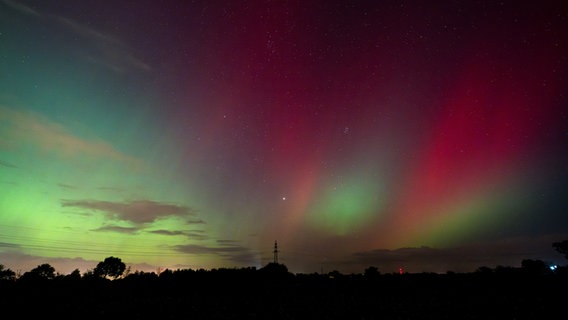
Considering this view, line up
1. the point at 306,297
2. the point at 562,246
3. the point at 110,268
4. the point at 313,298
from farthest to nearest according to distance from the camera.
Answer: the point at 110,268 → the point at 562,246 → the point at 306,297 → the point at 313,298

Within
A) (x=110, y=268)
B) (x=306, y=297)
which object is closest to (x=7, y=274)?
(x=110, y=268)

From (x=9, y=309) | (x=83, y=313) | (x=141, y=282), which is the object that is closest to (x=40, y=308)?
(x=9, y=309)

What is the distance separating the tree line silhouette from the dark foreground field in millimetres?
74

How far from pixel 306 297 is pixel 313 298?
147cm

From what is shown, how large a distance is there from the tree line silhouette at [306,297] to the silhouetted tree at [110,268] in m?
95.1

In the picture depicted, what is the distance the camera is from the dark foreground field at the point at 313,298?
28.9 m

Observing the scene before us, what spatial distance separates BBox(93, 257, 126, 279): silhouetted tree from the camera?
146 metres

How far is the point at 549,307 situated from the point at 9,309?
44055 mm

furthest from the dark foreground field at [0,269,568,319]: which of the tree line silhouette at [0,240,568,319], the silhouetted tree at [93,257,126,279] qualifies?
the silhouetted tree at [93,257,126,279]

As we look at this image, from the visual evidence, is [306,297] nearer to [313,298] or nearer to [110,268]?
[313,298]

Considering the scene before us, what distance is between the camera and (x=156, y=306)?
34344 millimetres

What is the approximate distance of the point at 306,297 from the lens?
138ft

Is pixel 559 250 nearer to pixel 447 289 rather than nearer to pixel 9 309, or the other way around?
pixel 447 289

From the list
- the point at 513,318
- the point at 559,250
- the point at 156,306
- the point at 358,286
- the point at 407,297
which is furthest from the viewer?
the point at 559,250
